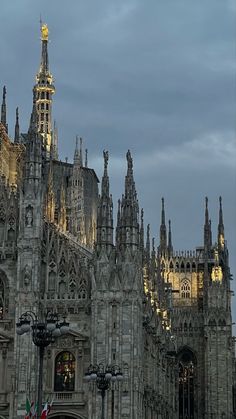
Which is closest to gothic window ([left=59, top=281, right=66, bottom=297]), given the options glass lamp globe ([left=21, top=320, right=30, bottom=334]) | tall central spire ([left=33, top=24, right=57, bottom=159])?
glass lamp globe ([left=21, top=320, right=30, bottom=334])

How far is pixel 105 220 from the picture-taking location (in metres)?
63.2

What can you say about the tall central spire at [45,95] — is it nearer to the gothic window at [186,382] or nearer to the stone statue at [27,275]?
the gothic window at [186,382]

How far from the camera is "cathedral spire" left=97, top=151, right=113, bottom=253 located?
6234cm

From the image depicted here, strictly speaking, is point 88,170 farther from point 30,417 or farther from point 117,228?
point 30,417

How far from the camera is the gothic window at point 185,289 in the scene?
110m

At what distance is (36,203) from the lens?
206 ft

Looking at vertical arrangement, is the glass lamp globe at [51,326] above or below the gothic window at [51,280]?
below

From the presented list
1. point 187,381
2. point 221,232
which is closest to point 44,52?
point 221,232

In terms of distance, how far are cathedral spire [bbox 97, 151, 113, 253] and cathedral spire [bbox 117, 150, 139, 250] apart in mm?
769

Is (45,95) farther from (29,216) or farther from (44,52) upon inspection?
(29,216)

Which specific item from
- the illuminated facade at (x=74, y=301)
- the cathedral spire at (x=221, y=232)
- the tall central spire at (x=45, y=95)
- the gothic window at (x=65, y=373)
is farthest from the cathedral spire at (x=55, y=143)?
the gothic window at (x=65, y=373)

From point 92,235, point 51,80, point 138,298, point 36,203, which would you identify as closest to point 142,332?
point 138,298

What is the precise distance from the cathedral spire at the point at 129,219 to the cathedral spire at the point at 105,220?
2.52 ft

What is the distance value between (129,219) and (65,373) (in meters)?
11.2
